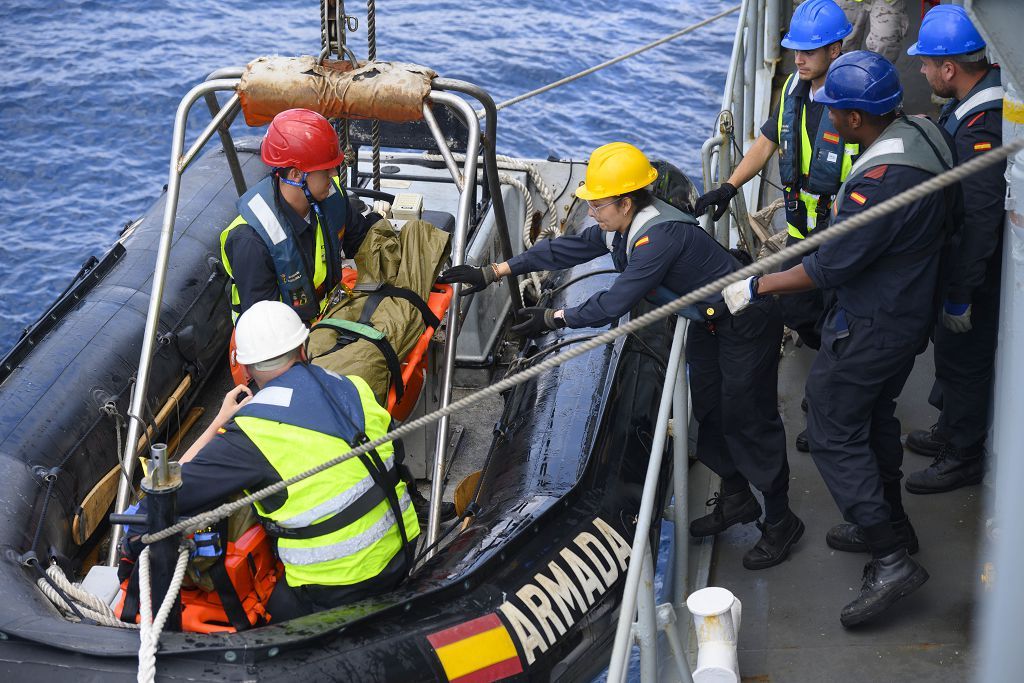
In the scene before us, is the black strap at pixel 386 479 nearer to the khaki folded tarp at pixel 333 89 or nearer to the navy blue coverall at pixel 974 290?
the khaki folded tarp at pixel 333 89

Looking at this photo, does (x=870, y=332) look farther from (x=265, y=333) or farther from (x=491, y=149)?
(x=491, y=149)

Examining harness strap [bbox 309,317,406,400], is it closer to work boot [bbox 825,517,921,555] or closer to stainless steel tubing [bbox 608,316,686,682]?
stainless steel tubing [bbox 608,316,686,682]

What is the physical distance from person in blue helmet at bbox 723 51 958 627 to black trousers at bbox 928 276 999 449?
444 millimetres

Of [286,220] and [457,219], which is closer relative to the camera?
[286,220]

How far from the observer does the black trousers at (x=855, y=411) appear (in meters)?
3.19

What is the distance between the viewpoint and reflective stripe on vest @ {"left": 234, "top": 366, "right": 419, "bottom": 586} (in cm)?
280

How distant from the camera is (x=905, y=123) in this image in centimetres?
313

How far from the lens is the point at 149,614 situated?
2.68 m

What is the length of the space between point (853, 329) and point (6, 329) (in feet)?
22.5

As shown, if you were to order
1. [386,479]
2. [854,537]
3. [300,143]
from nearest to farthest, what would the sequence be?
[386,479]
[854,537]
[300,143]

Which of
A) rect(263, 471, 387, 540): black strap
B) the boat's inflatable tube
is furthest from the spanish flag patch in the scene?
rect(263, 471, 387, 540): black strap

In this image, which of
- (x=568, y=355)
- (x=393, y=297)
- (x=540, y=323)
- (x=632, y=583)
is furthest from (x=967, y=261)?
(x=393, y=297)

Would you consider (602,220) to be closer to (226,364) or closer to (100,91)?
(226,364)

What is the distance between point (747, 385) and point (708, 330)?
218 millimetres
